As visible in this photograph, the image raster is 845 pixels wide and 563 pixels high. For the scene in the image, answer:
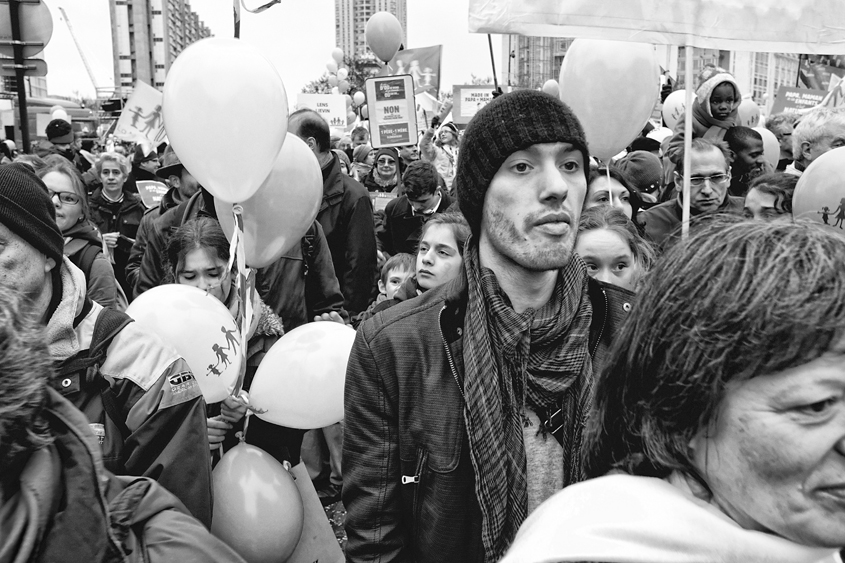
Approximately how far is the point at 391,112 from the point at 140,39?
226ft

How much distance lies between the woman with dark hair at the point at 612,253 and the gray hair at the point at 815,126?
7.21ft

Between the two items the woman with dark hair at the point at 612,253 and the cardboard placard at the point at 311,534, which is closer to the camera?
the woman with dark hair at the point at 612,253

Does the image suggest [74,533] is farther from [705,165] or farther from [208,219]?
[705,165]

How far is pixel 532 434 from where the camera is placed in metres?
1.85

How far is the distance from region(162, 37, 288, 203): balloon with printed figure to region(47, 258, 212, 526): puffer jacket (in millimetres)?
878

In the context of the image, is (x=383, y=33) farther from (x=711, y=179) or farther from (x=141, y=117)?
(x=711, y=179)

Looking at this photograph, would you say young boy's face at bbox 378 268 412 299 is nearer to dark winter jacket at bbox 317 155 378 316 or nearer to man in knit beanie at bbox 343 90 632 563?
dark winter jacket at bbox 317 155 378 316

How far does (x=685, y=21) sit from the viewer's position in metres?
2.98

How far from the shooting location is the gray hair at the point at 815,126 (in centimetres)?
446

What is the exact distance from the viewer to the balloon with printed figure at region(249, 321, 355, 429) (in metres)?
2.96

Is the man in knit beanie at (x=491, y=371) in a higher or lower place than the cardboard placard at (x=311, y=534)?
higher

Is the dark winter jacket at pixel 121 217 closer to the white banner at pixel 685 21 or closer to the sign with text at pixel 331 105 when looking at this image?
the white banner at pixel 685 21

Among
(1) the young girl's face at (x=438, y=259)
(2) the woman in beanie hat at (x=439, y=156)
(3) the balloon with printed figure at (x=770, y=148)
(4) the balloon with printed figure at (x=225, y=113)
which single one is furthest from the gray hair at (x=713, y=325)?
(2) the woman in beanie hat at (x=439, y=156)

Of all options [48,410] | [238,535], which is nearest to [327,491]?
[238,535]
